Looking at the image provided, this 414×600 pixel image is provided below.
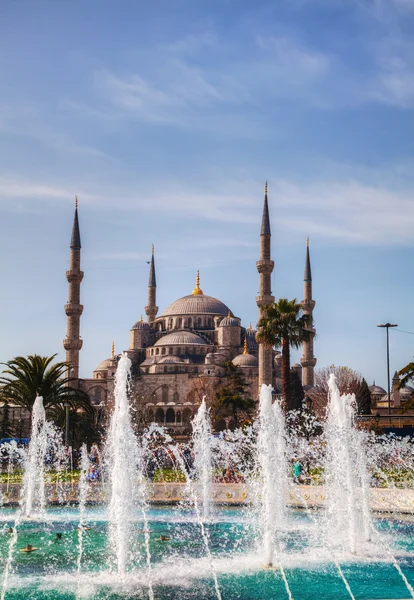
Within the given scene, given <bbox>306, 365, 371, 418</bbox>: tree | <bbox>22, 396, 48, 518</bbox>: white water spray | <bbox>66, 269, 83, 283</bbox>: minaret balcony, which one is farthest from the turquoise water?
<bbox>66, 269, 83, 283</bbox>: minaret balcony

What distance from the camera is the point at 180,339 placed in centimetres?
6519

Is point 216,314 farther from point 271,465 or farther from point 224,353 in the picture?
point 271,465

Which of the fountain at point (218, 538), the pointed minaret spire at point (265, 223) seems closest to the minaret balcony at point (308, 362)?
the pointed minaret spire at point (265, 223)

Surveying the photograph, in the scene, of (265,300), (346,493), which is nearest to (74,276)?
(265,300)

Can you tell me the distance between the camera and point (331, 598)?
8.05 meters

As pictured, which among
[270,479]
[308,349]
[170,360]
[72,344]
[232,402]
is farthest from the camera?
[170,360]

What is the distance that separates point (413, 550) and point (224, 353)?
53.1m

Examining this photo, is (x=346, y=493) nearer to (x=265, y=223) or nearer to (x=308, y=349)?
(x=265, y=223)

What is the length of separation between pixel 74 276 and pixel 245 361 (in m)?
16.2

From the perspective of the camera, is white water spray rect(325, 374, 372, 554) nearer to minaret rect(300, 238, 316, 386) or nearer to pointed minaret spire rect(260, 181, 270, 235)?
pointed minaret spire rect(260, 181, 270, 235)

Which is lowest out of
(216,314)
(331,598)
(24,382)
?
(331,598)

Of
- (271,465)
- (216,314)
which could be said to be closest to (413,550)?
(271,465)

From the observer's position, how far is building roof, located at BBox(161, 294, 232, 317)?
233 ft

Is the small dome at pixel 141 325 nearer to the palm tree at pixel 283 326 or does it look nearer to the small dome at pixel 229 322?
the small dome at pixel 229 322
